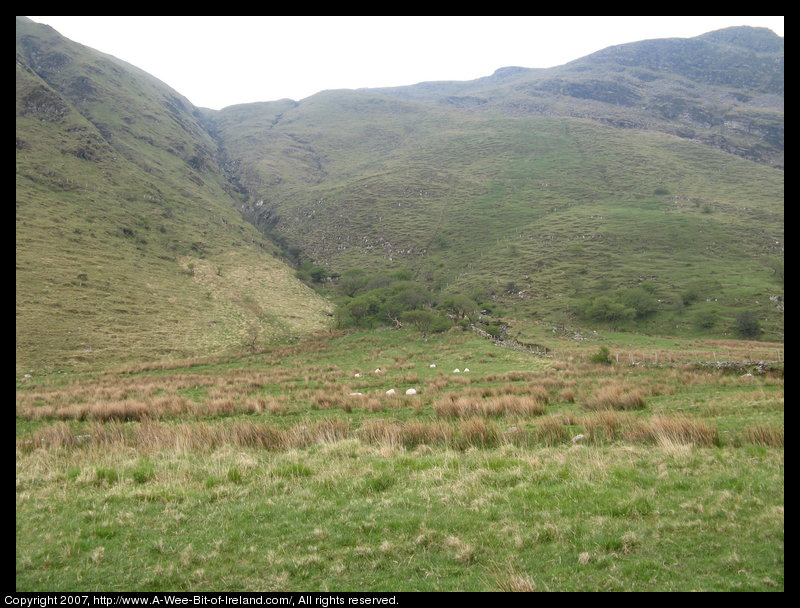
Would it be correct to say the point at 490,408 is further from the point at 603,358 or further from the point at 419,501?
the point at 603,358

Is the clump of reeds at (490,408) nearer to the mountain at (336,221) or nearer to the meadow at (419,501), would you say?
the meadow at (419,501)

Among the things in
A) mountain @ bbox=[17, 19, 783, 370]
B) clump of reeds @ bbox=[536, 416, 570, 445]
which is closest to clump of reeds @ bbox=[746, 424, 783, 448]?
clump of reeds @ bbox=[536, 416, 570, 445]

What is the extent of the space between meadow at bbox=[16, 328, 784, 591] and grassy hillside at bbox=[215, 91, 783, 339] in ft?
223

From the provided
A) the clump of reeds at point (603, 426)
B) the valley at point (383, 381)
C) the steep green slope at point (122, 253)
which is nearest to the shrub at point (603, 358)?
the valley at point (383, 381)

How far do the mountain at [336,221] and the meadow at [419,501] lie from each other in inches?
1339

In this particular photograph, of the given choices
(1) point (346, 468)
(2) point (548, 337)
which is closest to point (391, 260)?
(2) point (548, 337)

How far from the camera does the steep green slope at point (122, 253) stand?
4212cm

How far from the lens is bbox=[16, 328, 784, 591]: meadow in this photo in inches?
191

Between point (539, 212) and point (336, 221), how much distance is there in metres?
66.3

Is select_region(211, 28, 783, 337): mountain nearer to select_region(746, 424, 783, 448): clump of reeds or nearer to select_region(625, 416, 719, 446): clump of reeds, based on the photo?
select_region(625, 416, 719, 446): clump of reeds

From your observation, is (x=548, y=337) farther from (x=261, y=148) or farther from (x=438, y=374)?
(x=261, y=148)

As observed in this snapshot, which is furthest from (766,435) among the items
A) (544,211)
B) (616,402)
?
(544,211)

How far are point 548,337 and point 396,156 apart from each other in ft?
442

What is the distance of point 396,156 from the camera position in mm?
167000
